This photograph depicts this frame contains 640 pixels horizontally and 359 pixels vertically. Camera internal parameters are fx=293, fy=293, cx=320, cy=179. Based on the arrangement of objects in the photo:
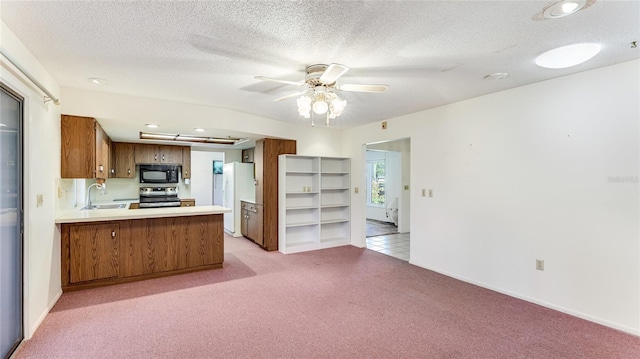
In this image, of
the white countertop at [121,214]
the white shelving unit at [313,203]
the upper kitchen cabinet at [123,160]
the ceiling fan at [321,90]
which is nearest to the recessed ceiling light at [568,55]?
the ceiling fan at [321,90]

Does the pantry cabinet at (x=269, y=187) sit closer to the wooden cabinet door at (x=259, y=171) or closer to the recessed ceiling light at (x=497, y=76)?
the wooden cabinet door at (x=259, y=171)

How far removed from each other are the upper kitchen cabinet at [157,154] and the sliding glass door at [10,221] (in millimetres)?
4021

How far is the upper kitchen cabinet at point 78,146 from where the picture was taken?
3.43 meters

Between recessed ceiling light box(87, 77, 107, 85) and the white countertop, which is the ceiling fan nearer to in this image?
recessed ceiling light box(87, 77, 107, 85)

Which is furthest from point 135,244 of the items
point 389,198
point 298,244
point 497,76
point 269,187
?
point 389,198

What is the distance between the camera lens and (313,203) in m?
5.70

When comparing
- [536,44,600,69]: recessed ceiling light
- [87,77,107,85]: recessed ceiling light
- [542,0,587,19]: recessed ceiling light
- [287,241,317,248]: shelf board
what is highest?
[87,77,107,85]: recessed ceiling light

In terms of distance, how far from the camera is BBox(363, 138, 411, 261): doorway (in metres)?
6.07

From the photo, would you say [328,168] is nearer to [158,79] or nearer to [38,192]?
[158,79]

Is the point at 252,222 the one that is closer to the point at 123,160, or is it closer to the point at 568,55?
the point at 123,160

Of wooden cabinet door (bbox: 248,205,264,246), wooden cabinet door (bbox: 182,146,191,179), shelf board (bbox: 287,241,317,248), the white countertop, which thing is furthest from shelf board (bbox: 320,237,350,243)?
wooden cabinet door (bbox: 182,146,191,179)

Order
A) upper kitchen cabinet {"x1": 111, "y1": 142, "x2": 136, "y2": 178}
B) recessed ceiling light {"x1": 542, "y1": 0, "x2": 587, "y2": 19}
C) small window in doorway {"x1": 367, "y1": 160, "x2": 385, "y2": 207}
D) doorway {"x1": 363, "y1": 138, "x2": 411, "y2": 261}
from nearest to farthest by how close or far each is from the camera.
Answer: recessed ceiling light {"x1": 542, "y1": 0, "x2": 587, "y2": 19}
upper kitchen cabinet {"x1": 111, "y1": 142, "x2": 136, "y2": 178}
doorway {"x1": 363, "y1": 138, "x2": 411, "y2": 261}
small window in doorway {"x1": 367, "y1": 160, "x2": 385, "y2": 207}

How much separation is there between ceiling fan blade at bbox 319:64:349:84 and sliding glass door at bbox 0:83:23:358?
2.28m

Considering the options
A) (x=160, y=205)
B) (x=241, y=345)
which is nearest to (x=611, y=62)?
(x=241, y=345)
